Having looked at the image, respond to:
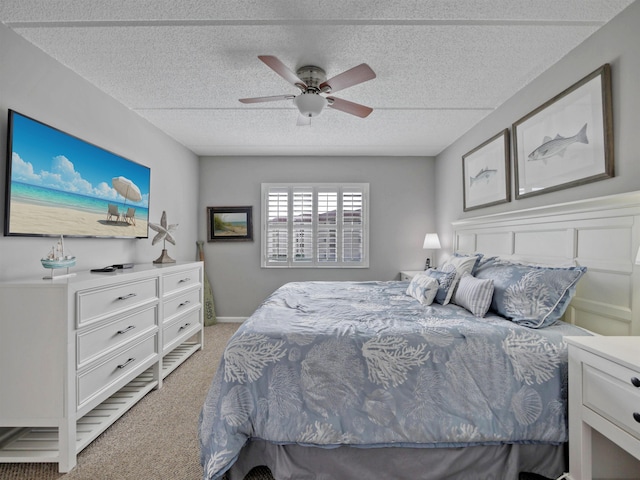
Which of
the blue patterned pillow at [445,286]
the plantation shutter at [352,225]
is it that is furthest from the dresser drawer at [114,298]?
the plantation shutter at [352,225]

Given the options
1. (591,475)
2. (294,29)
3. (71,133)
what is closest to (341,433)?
(591,475)

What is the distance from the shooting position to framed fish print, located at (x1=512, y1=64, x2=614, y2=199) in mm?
1791

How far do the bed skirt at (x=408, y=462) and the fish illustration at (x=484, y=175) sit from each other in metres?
2.34

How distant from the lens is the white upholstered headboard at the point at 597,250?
1614mm

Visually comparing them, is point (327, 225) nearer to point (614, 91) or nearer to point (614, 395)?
point (614, 91)

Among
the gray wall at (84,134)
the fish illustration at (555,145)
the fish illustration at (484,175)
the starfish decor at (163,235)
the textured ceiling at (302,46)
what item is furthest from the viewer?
the starfish decor at (163,235)

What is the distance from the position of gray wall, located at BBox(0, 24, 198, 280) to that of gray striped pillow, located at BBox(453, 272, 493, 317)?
2909mm

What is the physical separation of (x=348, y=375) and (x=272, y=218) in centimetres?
337

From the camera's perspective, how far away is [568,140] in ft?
6.71

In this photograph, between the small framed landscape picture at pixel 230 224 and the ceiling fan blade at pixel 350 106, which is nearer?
the ceiling fan blade at pixel 350 106

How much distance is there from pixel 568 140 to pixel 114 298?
3.27 metres

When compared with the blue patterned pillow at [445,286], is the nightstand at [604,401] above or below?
below

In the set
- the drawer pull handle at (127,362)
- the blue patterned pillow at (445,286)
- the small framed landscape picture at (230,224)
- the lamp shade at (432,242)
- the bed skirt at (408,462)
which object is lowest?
the bed skirt at (408,462)

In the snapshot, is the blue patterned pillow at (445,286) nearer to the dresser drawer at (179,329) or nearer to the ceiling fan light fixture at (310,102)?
the ceiling fan light fixture at (310,102)
